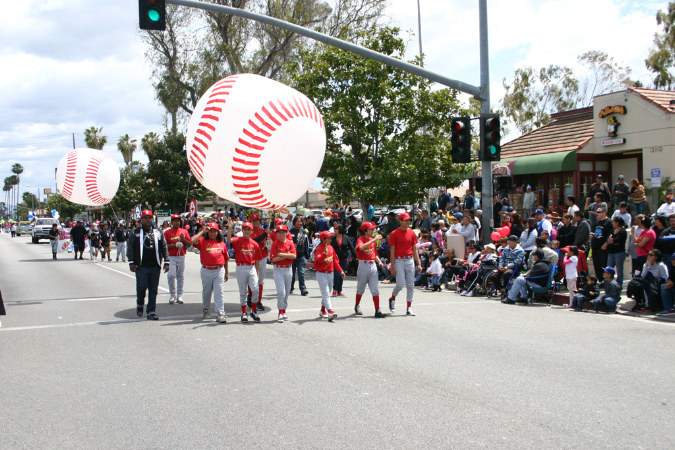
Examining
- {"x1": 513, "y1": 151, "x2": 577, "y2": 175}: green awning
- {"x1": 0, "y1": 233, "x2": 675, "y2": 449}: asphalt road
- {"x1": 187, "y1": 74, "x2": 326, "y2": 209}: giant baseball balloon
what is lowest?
{"x1": 0, "y1": 233, "x2": 675, "y2": 449}: asphalt road

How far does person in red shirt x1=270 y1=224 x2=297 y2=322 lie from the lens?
32.1 ft

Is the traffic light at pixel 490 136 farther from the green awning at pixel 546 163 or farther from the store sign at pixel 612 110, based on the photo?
the store sign at pixel 612 110

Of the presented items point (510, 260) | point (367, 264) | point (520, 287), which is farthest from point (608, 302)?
point (367, 264)

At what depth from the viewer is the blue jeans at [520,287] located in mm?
12078

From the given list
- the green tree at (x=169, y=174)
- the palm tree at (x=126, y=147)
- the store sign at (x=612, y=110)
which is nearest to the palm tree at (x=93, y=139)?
the palm tree at (x=126, y=147)

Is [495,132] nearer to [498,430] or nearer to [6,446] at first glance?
[498,430]

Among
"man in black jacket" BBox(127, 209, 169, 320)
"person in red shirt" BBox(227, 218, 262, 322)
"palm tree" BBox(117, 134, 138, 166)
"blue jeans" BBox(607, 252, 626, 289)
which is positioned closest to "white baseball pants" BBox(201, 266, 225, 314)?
"person in red shirt" BBox(227, 218, 262, 322)

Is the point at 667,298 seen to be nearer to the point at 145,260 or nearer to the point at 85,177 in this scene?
the point at 145,260

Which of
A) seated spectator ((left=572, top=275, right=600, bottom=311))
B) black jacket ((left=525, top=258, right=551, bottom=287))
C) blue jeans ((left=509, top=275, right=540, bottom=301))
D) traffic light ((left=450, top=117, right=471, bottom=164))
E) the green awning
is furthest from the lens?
the green awning

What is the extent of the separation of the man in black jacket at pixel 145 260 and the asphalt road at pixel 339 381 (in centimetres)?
41

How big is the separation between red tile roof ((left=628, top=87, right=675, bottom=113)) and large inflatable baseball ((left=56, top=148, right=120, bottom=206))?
18.7 metres

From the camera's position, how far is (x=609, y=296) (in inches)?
423

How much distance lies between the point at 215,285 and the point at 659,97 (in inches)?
762

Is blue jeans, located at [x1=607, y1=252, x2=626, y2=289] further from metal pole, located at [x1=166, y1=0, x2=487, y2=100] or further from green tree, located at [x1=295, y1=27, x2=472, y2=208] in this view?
green tree, located at [x1=295, y1=27, x2=472, y2=208]
